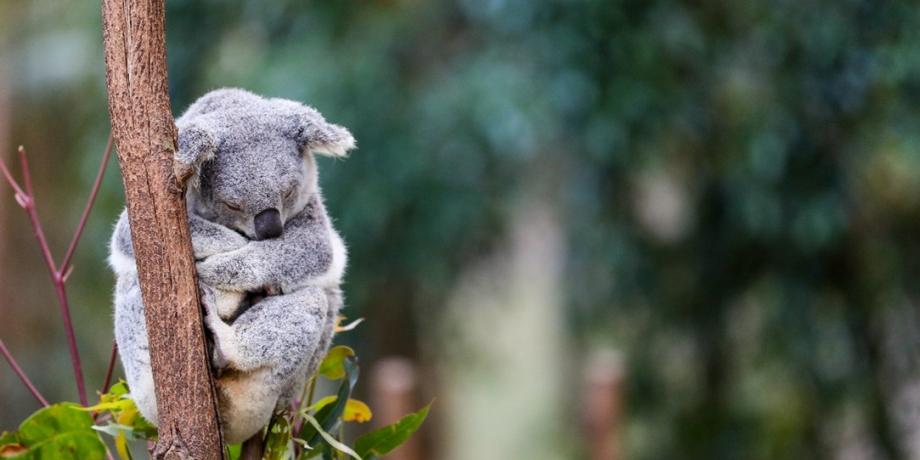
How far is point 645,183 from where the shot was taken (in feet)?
14.2

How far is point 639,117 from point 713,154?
1.86 ft

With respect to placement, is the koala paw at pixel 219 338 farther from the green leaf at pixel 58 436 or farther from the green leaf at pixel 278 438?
the green leaf at pixel 58 436

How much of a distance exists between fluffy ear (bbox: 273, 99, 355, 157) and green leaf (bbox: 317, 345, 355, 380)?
307mm

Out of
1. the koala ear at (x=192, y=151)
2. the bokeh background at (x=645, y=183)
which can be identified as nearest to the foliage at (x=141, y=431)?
the koala ear at (x=192, y=151)

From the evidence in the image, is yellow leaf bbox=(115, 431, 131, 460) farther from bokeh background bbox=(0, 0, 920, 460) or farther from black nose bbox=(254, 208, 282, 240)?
bokeh background bbox=(0, 0, 920, 460)

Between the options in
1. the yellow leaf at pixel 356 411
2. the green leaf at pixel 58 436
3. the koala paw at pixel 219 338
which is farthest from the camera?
the yellow leaf at pixel 356 411

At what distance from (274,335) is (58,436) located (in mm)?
395

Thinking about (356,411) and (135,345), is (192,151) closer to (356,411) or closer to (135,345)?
(135,345)

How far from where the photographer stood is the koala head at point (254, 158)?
1.43m

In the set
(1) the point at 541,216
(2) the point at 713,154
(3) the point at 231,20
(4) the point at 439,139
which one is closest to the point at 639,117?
(2) the point at 713,154

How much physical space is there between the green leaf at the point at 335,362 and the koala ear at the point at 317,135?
0.31 meters

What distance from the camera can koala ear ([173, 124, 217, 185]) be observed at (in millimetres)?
1276

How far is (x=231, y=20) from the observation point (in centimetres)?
451

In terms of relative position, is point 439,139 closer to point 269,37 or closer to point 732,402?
point 269,37
